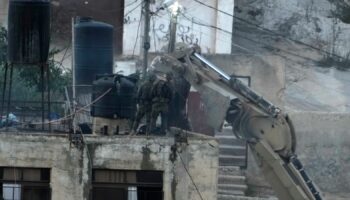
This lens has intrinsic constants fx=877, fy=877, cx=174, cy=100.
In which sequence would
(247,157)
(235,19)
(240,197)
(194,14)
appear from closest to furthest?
(240,197) → (247,157) → (194,14) → (235,19)

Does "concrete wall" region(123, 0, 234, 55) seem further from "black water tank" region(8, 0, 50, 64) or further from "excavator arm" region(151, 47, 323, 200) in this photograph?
"excavator arm" region(151, 47, 323, 200)

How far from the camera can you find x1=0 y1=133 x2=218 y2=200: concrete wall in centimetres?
1795

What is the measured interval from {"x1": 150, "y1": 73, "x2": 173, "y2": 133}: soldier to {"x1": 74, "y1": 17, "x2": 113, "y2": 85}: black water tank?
3.76 metres

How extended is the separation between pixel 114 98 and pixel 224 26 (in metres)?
12.1

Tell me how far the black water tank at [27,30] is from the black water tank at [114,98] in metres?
1.62

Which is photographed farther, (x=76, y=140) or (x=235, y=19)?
(x=235, y=19)

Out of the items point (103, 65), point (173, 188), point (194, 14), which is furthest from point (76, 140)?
point (194, 14)

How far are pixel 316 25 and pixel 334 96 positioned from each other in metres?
4.37

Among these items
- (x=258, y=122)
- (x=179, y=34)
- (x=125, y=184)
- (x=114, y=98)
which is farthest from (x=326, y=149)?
(x=125, y=184)

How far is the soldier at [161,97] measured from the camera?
62.9 feet

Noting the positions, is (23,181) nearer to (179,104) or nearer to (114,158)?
(114,158)

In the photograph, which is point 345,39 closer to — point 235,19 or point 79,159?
point 235,19

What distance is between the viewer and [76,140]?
705 inches

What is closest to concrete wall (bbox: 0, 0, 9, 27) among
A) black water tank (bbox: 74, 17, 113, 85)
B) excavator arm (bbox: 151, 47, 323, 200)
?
black water tank (bbox: 74, 17, 113, 85)
